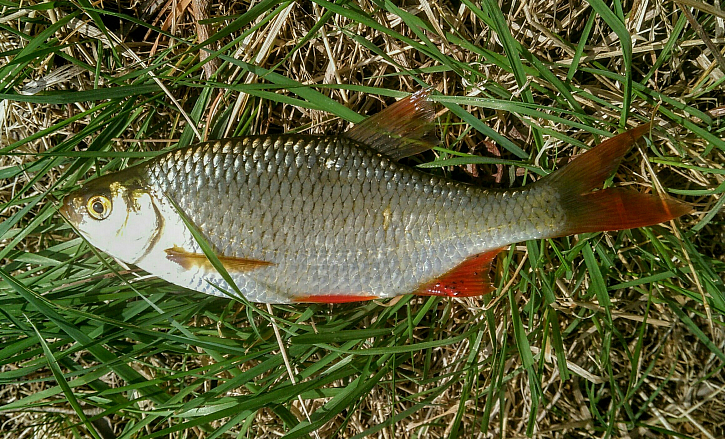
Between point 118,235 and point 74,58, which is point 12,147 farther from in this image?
point 118,235

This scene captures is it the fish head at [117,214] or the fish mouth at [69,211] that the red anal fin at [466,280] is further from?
the fish mouth at [69,211]

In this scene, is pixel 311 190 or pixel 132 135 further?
pixel 132 135

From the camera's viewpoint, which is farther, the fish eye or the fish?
the fish eye

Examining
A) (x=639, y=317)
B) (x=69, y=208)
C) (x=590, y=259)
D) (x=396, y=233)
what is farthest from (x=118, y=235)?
(x=639, y=317)

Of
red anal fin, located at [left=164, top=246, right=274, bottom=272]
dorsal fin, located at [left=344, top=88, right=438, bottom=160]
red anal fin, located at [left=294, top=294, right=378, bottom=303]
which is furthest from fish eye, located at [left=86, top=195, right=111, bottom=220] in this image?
dorsal fin, located at [left=344, top=88, right=438, bottom=160]

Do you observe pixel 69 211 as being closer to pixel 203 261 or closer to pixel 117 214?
pixel 117 214

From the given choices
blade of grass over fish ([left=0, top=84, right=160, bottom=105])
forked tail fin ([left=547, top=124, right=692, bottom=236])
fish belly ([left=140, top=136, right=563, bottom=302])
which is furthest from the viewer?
blade of grass over fish ([left=0, top=84, right=160, bottom=105])

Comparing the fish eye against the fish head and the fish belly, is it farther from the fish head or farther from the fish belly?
the fish belly

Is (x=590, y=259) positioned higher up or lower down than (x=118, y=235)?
lower down

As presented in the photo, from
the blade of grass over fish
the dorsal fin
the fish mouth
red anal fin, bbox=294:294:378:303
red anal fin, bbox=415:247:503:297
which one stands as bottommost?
red anal fin, bbox=415:247:503:297
